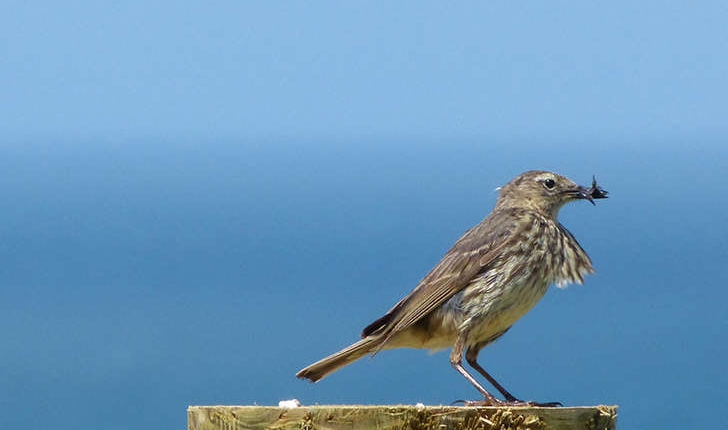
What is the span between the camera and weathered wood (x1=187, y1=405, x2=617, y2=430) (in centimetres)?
765

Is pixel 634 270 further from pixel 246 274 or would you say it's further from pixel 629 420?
pixel 629 420

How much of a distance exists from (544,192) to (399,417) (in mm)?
4630

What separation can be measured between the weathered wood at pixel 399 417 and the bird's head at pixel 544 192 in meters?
4.08

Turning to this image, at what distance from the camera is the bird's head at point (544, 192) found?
12.1 metres

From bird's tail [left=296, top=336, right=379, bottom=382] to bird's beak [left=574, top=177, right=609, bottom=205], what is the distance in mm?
2089

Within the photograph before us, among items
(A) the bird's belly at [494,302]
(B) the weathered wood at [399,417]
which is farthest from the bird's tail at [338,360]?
(B) the weathered wood at [399,417]

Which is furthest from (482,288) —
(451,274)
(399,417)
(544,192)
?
(399,417)

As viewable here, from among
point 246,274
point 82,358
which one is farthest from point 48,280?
point 82,358

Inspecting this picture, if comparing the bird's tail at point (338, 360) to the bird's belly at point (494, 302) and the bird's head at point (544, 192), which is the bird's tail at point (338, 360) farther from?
the bird's head at point (544, 192)

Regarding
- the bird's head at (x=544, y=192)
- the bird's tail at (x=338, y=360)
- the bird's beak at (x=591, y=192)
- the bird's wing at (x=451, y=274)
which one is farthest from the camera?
the bird's head at (x=544, y=192)

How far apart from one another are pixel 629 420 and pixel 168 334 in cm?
3616

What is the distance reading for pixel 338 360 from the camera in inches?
411

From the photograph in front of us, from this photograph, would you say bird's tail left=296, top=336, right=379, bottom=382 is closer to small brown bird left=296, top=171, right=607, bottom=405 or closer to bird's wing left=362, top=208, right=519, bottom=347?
small brown bird left=296, top=171, right=607, bottom=405

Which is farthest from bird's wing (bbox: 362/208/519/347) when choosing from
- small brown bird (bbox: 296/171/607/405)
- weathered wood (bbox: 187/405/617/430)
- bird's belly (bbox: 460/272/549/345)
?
weathered wood (bbox: 187/405/617/430)
